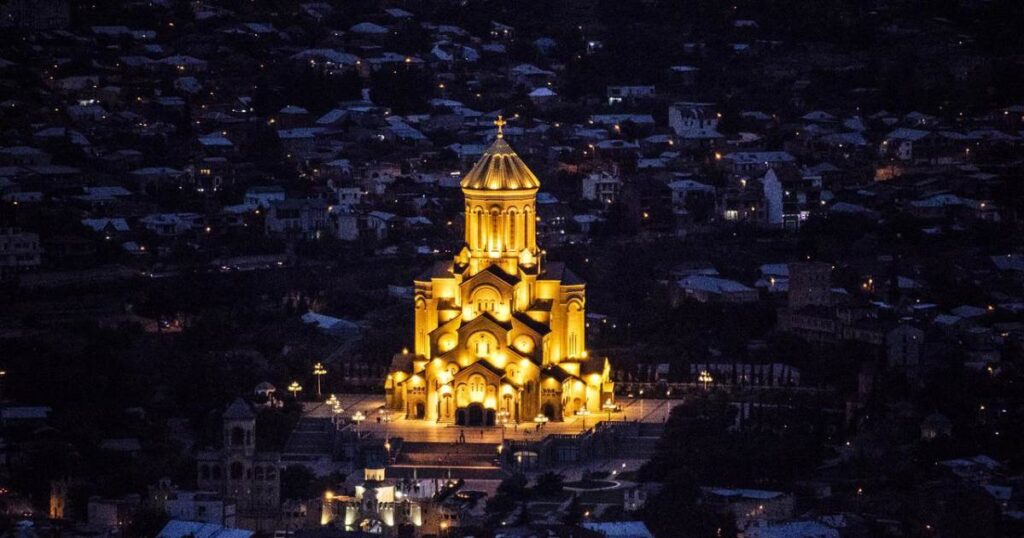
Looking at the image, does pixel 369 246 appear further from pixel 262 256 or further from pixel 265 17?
pixel 265 17

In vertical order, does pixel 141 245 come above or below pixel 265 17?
below

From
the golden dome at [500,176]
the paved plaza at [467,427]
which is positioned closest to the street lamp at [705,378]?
the paved plaza at [467,427]

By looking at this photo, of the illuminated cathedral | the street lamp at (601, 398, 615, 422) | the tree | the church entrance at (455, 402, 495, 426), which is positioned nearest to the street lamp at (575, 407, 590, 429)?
the illuminated cathedral

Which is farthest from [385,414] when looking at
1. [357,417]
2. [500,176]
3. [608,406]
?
[500,176]

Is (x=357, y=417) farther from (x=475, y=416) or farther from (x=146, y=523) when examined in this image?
(x=146, y=523)

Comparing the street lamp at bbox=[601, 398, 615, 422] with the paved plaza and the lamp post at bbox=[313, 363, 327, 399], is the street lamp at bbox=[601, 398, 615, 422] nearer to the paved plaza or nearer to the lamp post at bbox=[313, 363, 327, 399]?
the paved plaza

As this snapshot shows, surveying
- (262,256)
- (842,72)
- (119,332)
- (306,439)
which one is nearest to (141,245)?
(262,256)
